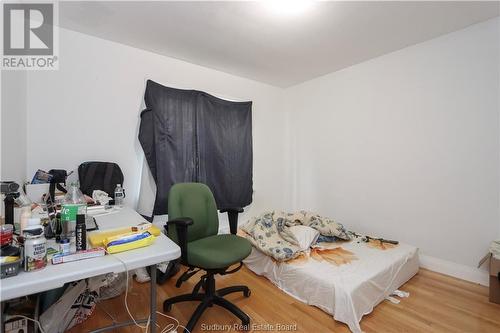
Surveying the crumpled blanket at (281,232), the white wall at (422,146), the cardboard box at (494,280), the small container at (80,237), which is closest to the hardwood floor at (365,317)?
the cardboard box at (494,280)

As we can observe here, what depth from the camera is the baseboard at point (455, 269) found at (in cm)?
229

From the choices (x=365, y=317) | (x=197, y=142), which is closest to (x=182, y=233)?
(x=365, y=317)

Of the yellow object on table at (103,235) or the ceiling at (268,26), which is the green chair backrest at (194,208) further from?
the ceiling at (268,26)

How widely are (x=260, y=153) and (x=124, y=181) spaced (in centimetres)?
204

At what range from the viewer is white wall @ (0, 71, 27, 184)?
1.70 meters

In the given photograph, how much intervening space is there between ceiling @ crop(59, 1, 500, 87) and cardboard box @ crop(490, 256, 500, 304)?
2.12 metres

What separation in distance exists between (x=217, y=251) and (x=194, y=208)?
0.44 metres

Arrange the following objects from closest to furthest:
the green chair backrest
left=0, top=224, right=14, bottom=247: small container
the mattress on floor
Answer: left=0, top=224, right=14, bottom=247: small container → the mattress on floor → the green chair backrest

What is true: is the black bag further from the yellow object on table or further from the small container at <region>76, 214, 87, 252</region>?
the small container at <region>76, 214, 87, 252</region>

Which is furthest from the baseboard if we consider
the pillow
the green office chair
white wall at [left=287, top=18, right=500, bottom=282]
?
the green office chair

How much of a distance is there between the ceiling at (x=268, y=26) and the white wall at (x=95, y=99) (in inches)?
6.2

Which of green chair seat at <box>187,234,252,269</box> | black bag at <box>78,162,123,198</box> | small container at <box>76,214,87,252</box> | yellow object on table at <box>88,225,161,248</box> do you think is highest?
black bag at <box>78,162,123,198</box>

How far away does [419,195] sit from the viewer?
268cm

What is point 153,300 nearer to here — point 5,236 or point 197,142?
point 5,236
